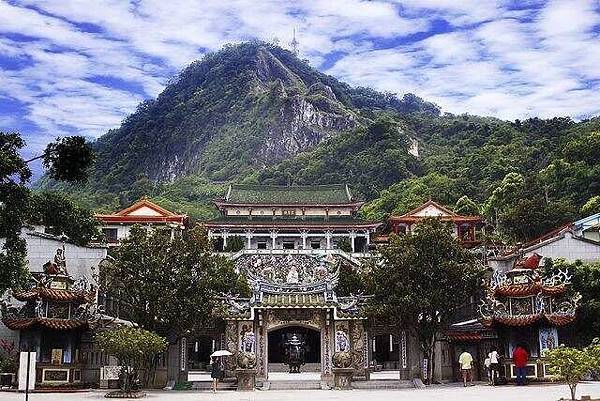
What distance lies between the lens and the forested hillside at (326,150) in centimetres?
6366

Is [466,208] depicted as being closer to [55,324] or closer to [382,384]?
[382,384]

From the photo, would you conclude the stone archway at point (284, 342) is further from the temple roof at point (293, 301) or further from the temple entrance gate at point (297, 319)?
the temple roof at point (293, 301)

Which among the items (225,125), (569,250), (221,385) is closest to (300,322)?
(221,385)

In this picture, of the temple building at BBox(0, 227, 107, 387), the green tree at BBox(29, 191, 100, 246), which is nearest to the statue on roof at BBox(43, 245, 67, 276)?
the temple building at BBox(0, 227, 107, 387)

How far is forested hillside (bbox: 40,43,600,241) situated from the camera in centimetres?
6366

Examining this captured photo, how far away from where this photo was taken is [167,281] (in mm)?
27641

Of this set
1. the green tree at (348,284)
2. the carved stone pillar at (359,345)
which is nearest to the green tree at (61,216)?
the carved stone pillar at (359,345)

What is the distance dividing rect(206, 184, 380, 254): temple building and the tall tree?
3657 cm

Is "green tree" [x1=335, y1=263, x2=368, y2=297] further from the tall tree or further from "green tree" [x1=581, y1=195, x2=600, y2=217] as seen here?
"green tree" [x1=581, y1=195, x2=600, y2=217]

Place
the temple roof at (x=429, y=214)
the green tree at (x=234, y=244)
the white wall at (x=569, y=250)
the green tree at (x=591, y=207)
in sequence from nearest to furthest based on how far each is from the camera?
the white wall at (x=569, y=250), the green tree at (x=234, y=244), the green tree at (x=591, y=207), the temple roof at (x=429, y=214)

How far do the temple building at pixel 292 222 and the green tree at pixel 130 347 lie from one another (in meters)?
30.1

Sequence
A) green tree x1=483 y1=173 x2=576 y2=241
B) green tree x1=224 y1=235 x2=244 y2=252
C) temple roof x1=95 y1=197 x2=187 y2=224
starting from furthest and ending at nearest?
temple roof x1=95 y1=197 x2=187 y2=224
green tree x1=483 y1=173 x2=576 y2=241
green tree x1=224 y1=235 x2=244 y2=252

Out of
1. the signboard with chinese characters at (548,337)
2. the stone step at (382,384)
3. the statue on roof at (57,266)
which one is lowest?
the stone step at (382,384)

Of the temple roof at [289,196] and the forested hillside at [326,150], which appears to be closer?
the temple roof at [289,196]
